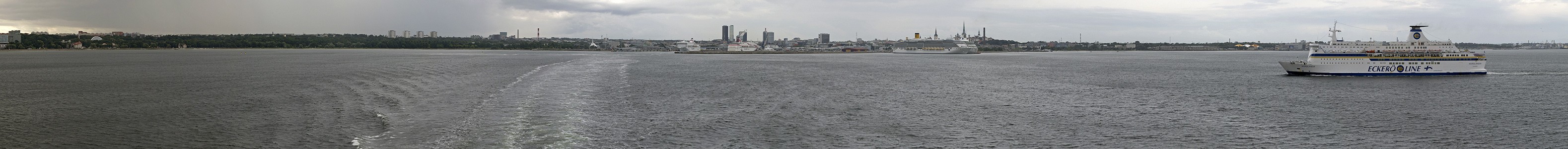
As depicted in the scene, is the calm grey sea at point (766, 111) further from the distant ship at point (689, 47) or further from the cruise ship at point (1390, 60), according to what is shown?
the distant ship at point (689, 47)

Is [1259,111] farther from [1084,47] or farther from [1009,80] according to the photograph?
[1084,47]

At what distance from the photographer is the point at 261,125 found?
1355 centimetres

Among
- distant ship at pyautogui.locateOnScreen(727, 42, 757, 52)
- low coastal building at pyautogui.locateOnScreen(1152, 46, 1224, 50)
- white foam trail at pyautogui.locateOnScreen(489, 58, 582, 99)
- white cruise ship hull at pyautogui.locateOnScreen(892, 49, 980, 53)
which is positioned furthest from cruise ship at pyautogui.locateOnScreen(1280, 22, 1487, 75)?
low coastal building at pyautogui.locateOnScreen(1152, 46, 1224, 50)

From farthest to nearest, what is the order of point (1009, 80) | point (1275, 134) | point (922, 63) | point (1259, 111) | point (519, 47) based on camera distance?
point (519, 47) < point (922, 63) < point (1009, 80) < point (1259, 111) < point (1275, 134)

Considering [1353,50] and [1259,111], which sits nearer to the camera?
[1259,111]

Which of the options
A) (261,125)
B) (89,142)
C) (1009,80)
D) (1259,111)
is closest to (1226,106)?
(1259,111)

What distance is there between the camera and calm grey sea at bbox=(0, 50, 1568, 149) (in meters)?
12.1

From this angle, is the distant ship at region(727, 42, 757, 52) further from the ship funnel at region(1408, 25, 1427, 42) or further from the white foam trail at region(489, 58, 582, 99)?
the ship funnel at region(1408, 25, 1427, 42)

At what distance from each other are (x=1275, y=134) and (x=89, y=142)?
41.9ft

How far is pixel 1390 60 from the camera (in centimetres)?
2923

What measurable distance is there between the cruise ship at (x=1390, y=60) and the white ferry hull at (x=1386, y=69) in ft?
0.04

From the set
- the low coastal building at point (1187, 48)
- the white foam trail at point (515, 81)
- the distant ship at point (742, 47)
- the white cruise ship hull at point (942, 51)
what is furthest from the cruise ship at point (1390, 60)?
the low coastal building at point (1187, 48)

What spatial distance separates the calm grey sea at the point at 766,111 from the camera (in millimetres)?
12078

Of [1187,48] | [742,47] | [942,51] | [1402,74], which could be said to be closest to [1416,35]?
[1402,74]
